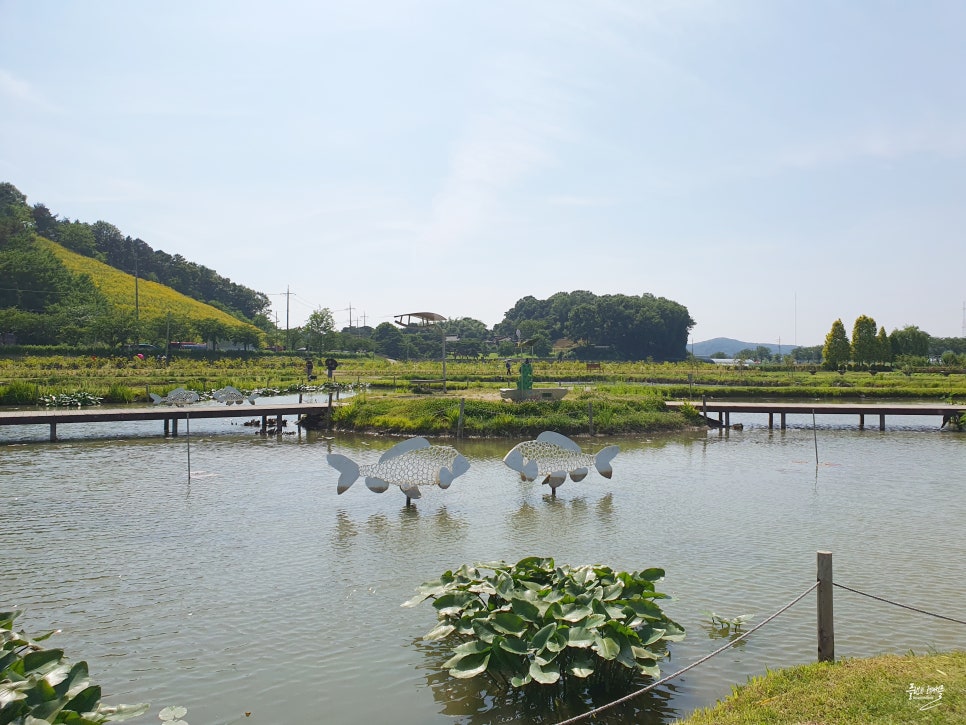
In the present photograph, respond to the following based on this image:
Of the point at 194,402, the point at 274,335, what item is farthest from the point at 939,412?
the point at 274,335

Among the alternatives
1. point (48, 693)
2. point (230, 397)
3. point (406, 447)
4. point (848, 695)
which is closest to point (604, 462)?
point (406, 447)

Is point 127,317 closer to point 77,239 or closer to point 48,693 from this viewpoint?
point 77,239

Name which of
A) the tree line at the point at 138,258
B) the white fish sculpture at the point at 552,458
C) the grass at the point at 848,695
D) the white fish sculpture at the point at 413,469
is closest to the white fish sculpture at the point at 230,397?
the white fish sculpture at the point at 413,469

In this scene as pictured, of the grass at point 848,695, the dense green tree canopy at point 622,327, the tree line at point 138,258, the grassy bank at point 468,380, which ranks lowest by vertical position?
the grass at point 848,695

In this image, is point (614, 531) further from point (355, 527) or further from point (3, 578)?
point (3, 578)

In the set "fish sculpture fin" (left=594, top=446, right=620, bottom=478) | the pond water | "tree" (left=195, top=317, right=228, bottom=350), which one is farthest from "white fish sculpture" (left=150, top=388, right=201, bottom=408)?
"tree" (left=195, top=317, right=228, bottom=350)

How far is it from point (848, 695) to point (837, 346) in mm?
52621

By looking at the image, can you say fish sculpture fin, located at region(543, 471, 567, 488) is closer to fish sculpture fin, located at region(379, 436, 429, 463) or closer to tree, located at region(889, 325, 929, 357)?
fish sculpture fin, located at region(379, 436, 429, 463)

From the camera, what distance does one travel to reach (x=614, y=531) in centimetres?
1113

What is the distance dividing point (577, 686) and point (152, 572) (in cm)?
571

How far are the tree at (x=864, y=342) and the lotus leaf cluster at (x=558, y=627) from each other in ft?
172

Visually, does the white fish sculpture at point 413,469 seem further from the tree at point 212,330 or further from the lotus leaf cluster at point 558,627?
the tree at point 212,330

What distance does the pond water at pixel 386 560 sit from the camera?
610 centimetres

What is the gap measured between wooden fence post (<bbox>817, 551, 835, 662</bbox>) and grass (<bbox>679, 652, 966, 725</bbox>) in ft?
0.44
